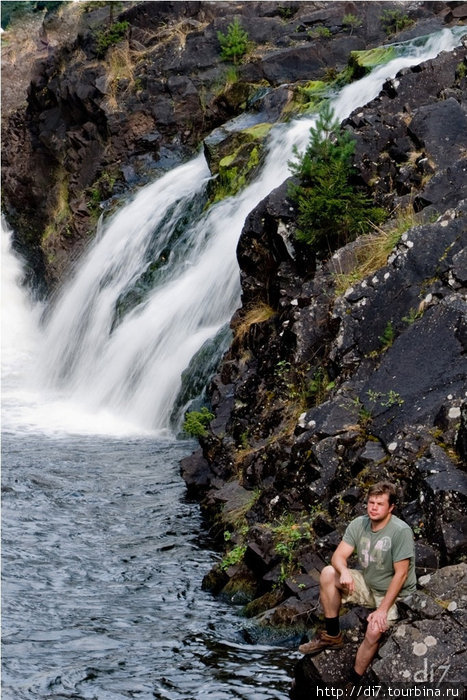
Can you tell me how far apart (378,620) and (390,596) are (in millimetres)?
191

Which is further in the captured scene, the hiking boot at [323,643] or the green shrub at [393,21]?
the green shrub at [393,21]

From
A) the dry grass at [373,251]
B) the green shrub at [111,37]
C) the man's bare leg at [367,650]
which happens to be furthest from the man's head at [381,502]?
the green shrub at [111,37]

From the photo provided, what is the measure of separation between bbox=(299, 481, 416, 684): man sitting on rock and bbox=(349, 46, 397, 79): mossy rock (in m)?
13.6

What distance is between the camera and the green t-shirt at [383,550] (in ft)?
22.7

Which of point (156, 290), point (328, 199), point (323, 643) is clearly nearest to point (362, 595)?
point (323, 643)

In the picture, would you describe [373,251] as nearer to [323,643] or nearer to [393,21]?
[323,643]

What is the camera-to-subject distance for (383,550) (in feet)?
22.9

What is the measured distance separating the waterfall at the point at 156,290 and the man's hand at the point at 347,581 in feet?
27.8

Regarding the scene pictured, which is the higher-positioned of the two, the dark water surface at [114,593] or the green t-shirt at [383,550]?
the green t-shirt at [383,550]

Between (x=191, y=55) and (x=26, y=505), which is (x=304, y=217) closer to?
(x=26, y=505)

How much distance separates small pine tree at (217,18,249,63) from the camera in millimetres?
24297

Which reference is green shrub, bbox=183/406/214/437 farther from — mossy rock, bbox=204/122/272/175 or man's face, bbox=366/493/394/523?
mossy rock, bbox=204/122/272/175

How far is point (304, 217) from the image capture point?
12492 millimetres

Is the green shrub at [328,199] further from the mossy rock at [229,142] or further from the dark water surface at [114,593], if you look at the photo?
the mossy rock at [229,142]
